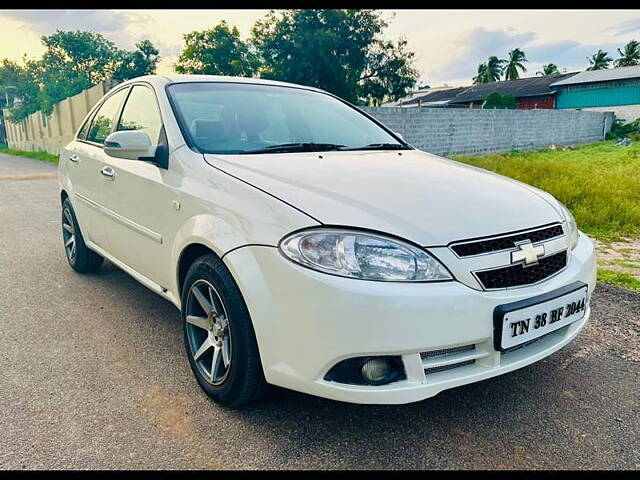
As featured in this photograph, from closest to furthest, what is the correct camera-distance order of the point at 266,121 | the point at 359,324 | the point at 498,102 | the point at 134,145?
the point at 359,324 → the point at 134,145 → the point at 266,121 → the point at 498,102

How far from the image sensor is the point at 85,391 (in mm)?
2475

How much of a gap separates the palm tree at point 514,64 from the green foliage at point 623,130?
34207mm

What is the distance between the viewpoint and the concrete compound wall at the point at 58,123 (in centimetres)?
1956

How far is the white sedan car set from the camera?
1.82m

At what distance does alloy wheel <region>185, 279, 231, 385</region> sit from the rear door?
1471mm

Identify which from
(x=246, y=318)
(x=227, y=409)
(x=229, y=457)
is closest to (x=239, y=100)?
(x=246, y=318)

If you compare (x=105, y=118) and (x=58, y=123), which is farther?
(x=58, y=123)

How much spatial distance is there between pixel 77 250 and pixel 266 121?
226 cm

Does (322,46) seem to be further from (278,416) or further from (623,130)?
(278,416)

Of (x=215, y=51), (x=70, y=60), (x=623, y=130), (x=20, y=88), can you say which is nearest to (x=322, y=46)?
(x=215, y=51)

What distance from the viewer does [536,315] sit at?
2.02 m

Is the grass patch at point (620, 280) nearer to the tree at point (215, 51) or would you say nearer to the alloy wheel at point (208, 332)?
the alloy wheel at point (208, 332)

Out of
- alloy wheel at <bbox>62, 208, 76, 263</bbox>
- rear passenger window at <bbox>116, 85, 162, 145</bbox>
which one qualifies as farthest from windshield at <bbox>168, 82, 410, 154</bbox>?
alloy wheel at <bbox>62, 208, 76, 263</bbox>

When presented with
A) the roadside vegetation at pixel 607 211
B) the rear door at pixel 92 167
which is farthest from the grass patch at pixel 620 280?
the rear door at pixel 92 167
